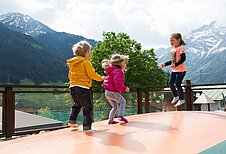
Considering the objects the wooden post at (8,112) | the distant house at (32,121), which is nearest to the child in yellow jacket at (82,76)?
the wooden post at (8,112)

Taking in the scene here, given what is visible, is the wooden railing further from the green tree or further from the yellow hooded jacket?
the green tree

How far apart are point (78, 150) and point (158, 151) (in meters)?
0.65

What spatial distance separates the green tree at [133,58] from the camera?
29.7 meters

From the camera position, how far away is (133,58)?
30266mm

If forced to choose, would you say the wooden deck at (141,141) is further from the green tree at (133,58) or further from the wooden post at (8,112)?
the green tree at (133,58)

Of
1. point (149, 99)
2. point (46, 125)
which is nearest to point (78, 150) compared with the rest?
point (46, 125)

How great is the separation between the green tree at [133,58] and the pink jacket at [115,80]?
24551 millimetres

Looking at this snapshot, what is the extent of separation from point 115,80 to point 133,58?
2621cm

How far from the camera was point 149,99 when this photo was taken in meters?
9.70

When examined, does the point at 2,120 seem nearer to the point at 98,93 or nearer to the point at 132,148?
the point at 98,93

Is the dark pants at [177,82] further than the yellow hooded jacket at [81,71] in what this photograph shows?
Yes

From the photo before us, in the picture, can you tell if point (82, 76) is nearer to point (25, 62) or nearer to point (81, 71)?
point (81, 71)

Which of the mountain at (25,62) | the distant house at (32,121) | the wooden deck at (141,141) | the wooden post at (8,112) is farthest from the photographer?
the mountain at (25,62)

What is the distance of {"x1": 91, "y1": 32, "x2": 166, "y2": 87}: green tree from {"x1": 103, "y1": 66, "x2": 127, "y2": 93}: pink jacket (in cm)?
2455
